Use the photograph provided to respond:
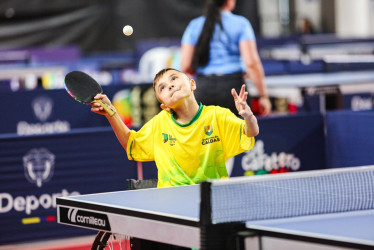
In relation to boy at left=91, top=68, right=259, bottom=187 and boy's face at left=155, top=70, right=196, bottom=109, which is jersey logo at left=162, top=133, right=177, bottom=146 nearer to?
boy at left=91, top=68, right=259, bottom=187

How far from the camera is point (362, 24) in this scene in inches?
880

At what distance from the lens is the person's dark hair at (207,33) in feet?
18.0

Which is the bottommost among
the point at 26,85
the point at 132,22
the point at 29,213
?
the point at 29,213

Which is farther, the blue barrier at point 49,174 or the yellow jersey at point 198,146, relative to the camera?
the blue barrier at point 49,174

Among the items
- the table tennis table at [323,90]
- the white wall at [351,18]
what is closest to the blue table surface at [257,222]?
the table tennis table at [323,90]

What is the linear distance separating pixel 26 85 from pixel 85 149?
22.2 ft

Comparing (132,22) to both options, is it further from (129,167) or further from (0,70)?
(129,167)

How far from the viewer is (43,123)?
911 cm

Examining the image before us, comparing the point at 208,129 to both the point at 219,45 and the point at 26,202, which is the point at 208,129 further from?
the point at 26,202

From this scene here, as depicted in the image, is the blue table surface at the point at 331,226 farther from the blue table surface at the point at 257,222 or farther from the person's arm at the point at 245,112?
the person's arm at the point at 245,112

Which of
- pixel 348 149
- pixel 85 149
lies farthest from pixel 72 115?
pixel 348 149

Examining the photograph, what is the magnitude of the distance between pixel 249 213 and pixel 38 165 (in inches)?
142

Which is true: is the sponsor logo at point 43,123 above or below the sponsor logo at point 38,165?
above

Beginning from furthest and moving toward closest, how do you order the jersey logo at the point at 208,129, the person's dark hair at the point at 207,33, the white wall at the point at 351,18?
the white wall at the point at 351,18
the person's dark hair at the point at 207,33
the jersey logo at the point at 208,129
